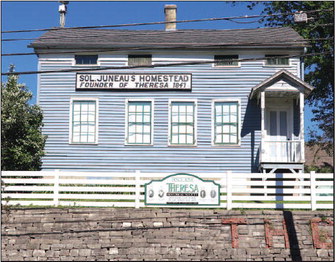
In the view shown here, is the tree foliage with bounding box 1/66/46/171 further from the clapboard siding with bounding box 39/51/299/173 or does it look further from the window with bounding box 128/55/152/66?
the window with bounding box 128/55/152/66

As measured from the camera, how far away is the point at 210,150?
78.9 feet

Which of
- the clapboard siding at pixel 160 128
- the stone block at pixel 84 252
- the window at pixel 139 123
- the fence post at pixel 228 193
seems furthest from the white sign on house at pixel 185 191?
the window at pixel 139 123

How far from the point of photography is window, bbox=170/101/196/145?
24156 millimetres

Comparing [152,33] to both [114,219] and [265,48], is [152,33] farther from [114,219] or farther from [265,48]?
[114,219]

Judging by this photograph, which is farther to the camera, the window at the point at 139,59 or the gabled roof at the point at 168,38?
the window at the point at 139,59

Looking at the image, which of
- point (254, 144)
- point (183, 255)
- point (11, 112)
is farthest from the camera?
point (254, 144)

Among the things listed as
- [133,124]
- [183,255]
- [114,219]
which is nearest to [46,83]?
[133,124]

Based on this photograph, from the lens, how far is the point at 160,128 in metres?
24.2

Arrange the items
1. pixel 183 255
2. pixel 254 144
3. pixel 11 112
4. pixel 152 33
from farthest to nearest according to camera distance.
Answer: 1. pixel 152 33
2. pixel 254 144
3. pixel 11 112
4. pixel 183 255

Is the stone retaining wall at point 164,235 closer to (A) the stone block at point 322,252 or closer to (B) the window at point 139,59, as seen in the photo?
(A) the stone block at point 322,252

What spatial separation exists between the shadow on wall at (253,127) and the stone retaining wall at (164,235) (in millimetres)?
5702

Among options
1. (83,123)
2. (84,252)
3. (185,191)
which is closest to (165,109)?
(83,123)

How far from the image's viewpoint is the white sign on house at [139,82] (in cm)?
2436

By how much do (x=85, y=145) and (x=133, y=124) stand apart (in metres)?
2.12
